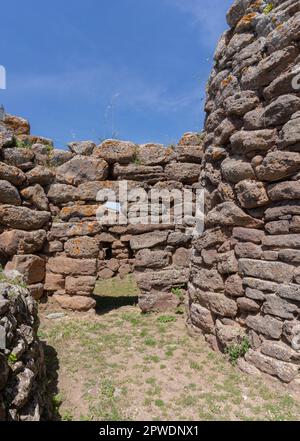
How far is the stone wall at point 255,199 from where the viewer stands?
4137 millimetres

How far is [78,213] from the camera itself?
7180mm

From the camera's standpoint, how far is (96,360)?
194 inches

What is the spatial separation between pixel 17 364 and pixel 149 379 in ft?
→ 6.73

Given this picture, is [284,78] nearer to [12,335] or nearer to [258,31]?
[258,31]

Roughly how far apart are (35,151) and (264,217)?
17.6 ft

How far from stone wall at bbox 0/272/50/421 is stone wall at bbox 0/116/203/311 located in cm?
299

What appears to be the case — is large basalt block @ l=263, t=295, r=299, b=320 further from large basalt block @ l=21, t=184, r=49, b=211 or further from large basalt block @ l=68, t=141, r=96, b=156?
large basalt block @ l=68, t=141, r=96, b=156

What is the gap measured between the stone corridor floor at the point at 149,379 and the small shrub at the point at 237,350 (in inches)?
5.2

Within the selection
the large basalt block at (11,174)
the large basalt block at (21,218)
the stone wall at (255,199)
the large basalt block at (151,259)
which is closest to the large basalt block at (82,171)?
the large basalt block at (11,174)

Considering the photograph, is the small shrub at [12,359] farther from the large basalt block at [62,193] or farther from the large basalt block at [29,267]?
the large basalt block at [62,193]

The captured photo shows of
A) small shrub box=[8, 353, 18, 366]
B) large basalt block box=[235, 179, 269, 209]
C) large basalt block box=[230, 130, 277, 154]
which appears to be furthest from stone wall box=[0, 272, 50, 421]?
large basalt block box=[230, 130, 277, 154]

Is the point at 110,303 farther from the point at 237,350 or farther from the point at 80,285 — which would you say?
the point at 237,350

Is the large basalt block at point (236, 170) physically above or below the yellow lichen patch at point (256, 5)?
below
